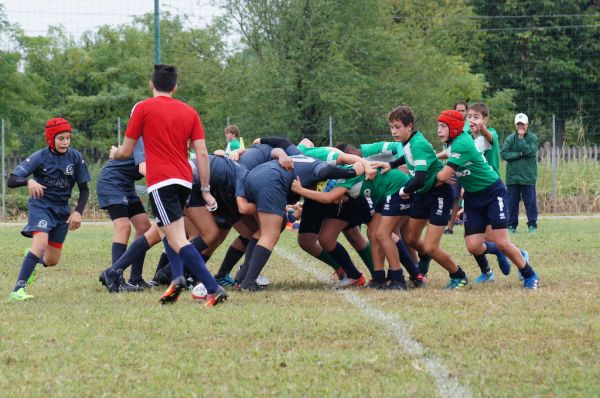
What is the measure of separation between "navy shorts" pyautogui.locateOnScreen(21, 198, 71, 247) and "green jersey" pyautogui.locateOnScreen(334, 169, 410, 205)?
2.51 m

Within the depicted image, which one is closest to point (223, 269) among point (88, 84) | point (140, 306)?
point (140, 306)

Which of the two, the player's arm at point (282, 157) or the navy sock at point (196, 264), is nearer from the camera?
the navy sock at point (196, 264)

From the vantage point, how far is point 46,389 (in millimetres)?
4961

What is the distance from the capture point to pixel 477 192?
882cm

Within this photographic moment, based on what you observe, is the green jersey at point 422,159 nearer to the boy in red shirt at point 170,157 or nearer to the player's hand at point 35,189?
the boy in red shirt at point 170,157

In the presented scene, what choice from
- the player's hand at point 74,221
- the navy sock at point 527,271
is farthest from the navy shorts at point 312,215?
the player's hand at point 74,221

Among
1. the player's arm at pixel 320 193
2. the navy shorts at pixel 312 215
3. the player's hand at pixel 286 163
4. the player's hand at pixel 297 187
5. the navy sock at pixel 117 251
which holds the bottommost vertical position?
the navy sock at pixel 117 251

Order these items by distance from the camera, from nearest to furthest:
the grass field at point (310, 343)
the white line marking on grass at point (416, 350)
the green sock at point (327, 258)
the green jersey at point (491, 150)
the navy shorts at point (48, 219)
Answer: the white line marking on grass at point (416, 350) → the grass field at point (310, 343) → the navy shorts at point (48, 219) → the green sock at point (327, 258) → the green jersey at point (491, 150)

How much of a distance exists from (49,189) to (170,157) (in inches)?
69.0

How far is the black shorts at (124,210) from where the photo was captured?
30.5ft

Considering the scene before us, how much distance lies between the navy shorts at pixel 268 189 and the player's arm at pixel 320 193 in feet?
0.28

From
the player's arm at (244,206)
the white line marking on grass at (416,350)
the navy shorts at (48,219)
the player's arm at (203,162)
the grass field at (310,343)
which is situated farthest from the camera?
the player's arm at (244,206)

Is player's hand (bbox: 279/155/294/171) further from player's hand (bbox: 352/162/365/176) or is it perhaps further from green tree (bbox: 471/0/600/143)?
green tree (bbox: 471/0/600/143)

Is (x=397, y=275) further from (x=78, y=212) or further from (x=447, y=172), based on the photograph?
(x=78, y=212)
